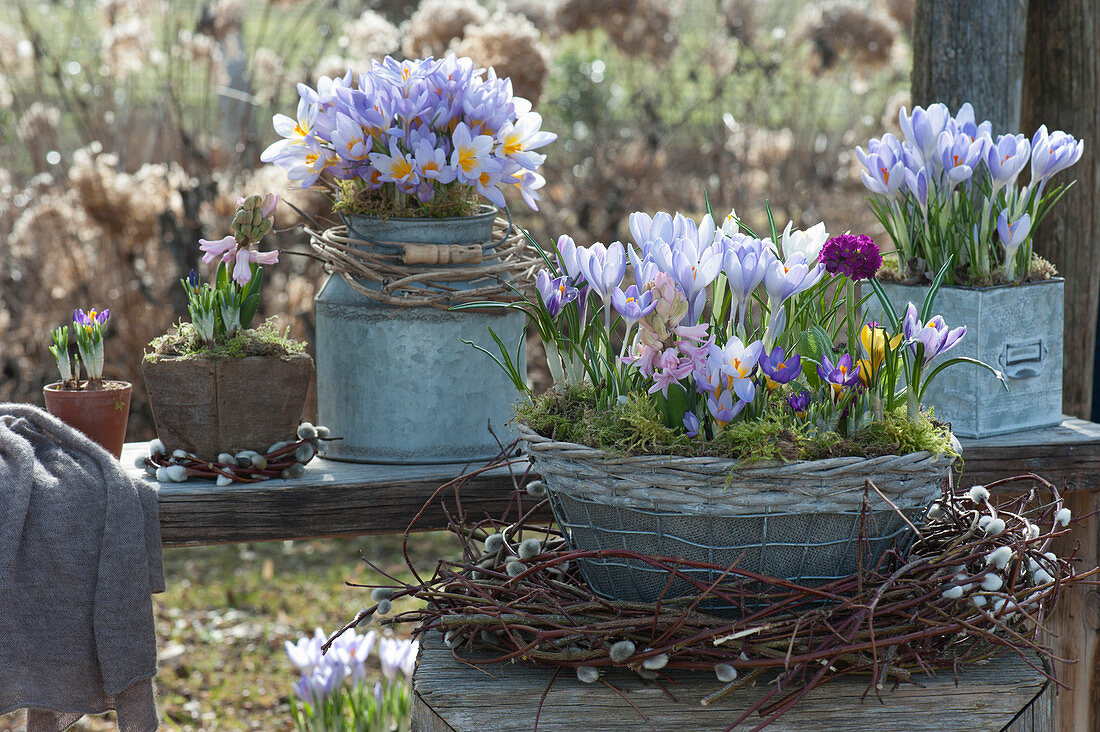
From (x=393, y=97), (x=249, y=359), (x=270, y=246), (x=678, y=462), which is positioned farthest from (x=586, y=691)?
(x=270, y=246)

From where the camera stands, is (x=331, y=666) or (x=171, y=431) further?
(x=331, y=666)

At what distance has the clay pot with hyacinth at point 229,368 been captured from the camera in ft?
5.09

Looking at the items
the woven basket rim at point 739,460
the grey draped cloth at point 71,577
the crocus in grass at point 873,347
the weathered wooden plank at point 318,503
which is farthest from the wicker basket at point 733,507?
the grey draped cloth at point 71,577

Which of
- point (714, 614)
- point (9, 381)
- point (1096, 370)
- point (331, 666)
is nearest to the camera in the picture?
point (714, 614)

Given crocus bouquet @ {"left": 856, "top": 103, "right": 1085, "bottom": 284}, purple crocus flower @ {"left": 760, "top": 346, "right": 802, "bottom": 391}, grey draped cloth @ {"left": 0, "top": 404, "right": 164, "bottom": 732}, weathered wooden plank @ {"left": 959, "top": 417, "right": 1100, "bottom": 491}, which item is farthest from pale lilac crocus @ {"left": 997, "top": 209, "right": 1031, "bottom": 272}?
grey draped cloth @ {"left": 0, "top": 404, "right": 164, "bottom": 732}

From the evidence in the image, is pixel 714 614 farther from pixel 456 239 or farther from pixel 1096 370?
pixel 1096 370

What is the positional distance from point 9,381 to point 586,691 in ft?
11.2

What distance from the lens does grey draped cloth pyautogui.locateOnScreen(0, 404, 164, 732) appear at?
1424 millimetres

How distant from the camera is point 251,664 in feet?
11.0

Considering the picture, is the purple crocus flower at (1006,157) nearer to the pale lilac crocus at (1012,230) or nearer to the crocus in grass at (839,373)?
the pale lilac crocus at (1012,230)

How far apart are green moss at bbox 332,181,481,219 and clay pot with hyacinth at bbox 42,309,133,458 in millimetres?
404

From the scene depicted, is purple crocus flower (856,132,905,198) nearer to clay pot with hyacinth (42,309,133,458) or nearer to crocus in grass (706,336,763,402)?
crocus in grass (706,336,763,402)

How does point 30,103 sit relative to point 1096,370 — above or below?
above

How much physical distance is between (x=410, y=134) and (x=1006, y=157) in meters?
0.87
